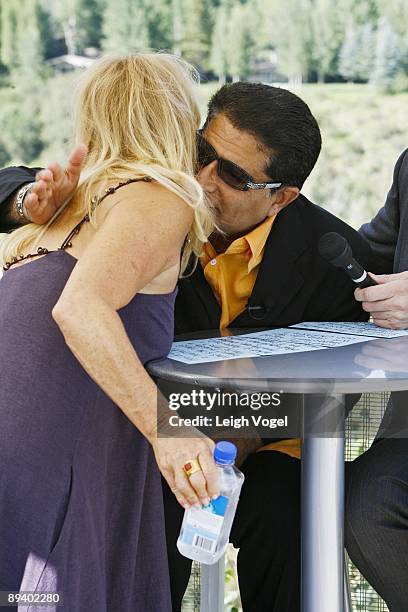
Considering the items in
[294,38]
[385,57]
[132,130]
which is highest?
[294,38]

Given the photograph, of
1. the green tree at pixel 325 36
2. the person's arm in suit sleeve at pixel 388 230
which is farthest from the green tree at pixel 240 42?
the person's arm in suit sleeve at pixel 388 230

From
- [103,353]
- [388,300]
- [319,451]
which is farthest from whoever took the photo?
[388,300]

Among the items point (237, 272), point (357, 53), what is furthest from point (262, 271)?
point (357, 53)

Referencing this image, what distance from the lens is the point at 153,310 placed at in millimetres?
1773

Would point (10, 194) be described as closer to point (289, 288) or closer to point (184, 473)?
point (289, 288)

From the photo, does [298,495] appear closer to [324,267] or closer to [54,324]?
[324,267]

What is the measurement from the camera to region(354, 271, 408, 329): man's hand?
2.17m

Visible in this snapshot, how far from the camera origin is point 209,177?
7.32 ft

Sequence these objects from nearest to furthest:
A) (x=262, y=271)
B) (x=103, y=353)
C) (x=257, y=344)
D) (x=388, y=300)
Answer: (x=103, y=353), (x=257, y=344), (x=388, y=300), (x=262, y=271)

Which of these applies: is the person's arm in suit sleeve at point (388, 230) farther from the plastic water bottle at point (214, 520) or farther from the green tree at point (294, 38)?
the green tree at point (294, 38)

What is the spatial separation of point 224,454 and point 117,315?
292 millimetres

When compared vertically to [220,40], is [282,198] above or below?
below

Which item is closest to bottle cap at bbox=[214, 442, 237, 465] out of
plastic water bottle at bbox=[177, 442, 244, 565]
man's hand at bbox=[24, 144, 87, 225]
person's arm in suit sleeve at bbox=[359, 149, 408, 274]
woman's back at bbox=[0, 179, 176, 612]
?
A: plastic water bottle at bbox=[177, 442, 244, 565]

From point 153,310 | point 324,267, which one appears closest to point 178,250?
point 153,310
